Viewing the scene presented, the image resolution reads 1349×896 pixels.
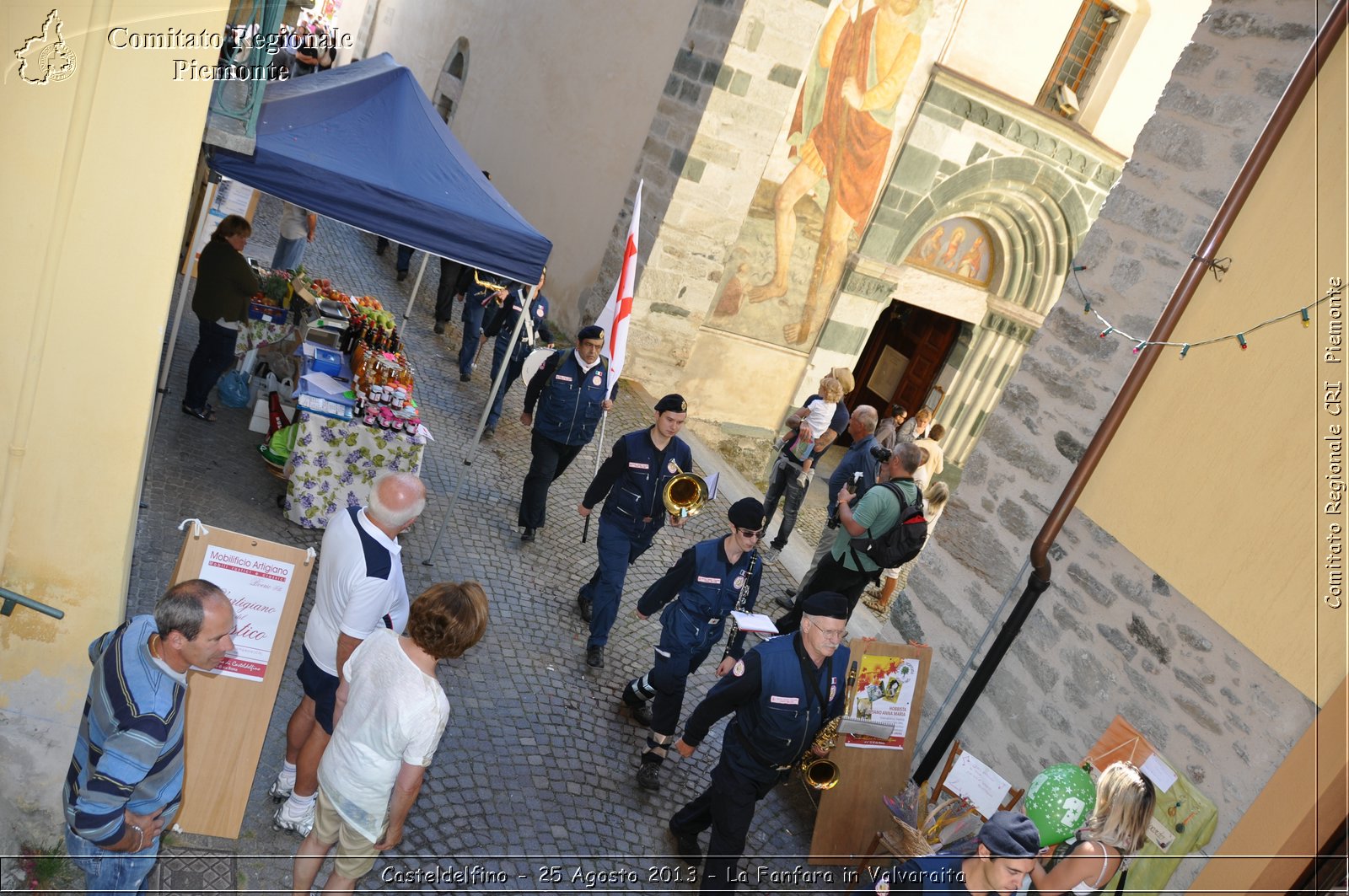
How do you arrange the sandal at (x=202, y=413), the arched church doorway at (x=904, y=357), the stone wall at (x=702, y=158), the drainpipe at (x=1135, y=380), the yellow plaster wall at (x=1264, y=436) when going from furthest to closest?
1. the arched church doorway at (x=904, y=357)
2. the stone wall at (x=702, y=158)
3. the sandal at (x=202, y=413)
4. the drainpipe at (x=1135, y=380)
5. the yellow plaster wall at (x=1264, y=436)

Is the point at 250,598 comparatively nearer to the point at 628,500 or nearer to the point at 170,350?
the point at 628,500

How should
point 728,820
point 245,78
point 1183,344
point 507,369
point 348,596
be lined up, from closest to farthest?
point 348,596 → point 728,820 → point 245,78 → point 1183,344 → point 507,369

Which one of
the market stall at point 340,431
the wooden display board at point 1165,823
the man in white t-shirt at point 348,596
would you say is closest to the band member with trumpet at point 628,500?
the market stall at point 340,431

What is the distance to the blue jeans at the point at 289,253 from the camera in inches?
404

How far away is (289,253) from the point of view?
10289mm

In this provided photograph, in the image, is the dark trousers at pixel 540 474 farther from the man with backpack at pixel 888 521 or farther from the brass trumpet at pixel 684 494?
the man with backpack at pixel 888 521

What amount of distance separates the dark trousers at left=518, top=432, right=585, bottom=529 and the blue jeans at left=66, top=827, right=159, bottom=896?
14.2ft

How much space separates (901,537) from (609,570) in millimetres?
1921

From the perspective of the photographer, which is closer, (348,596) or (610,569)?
(348,596)

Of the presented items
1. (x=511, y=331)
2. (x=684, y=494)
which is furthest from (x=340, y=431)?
(x=511, y=331)

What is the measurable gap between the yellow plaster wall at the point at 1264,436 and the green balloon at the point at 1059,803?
0.99m

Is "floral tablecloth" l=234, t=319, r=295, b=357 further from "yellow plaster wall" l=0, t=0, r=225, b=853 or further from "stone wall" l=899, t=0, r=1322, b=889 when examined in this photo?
"stone wall" l=899, t=0, r=1322, b=889

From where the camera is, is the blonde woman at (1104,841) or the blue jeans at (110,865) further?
the blonde woman at (1104,841)

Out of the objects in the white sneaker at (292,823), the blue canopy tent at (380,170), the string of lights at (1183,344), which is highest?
the string of lights at (1183,344)
